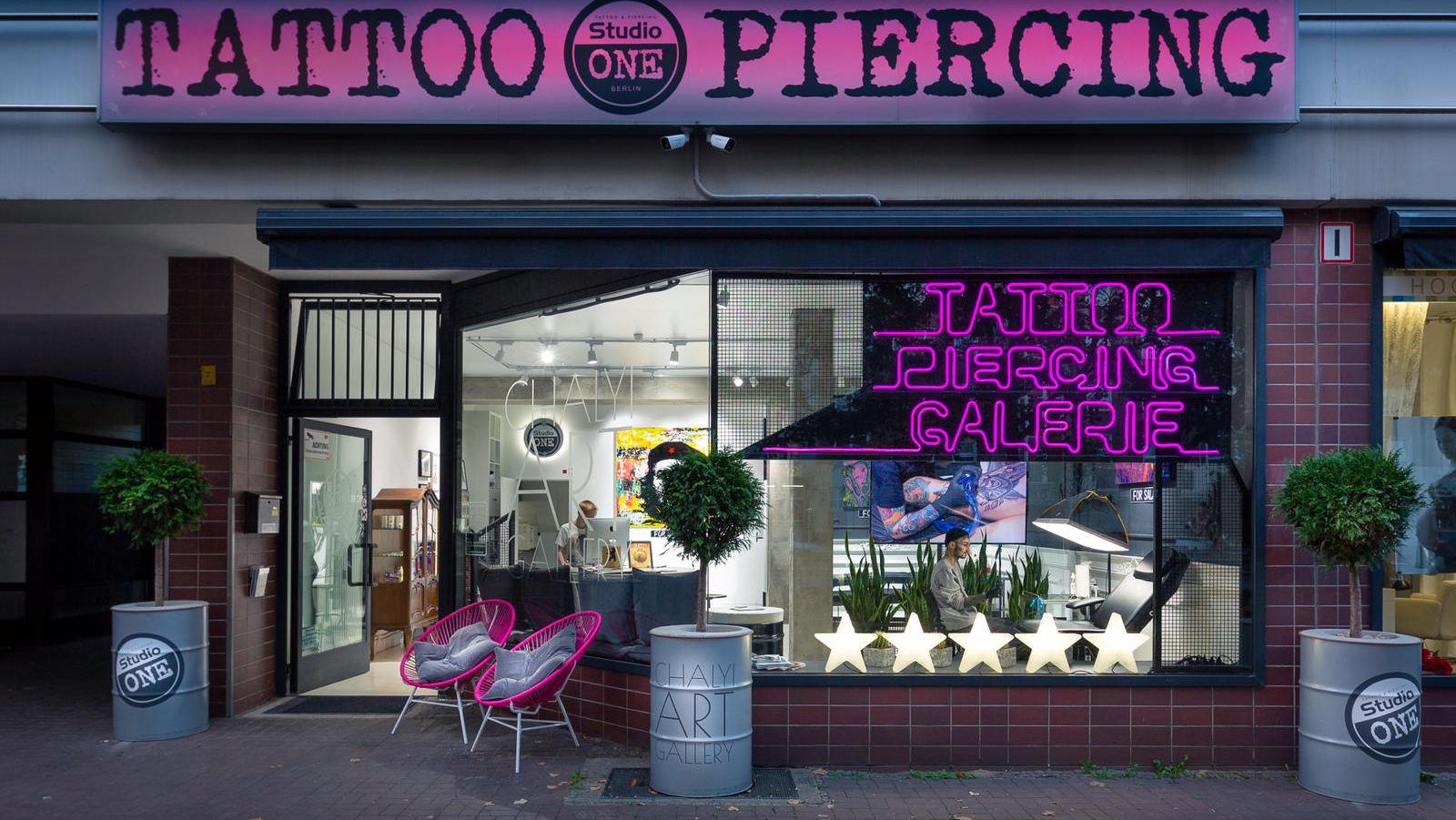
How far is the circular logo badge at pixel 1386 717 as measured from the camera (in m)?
6.24

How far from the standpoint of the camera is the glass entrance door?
9.38m

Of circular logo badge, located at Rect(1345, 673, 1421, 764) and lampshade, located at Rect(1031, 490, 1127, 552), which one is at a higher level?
lampshade, located at Rect(1031, 490, 1127, 552)

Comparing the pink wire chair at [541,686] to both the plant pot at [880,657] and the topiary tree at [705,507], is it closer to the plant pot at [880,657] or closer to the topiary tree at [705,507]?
the topiary tree at [705,507]

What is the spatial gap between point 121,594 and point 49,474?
97.1 inches

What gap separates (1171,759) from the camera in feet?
22.9

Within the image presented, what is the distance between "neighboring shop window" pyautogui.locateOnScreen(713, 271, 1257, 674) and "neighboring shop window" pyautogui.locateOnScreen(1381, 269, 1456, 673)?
100cm

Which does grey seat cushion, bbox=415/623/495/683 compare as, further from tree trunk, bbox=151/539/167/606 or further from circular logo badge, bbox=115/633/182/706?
tree trunk, bbox=151/539/167/606

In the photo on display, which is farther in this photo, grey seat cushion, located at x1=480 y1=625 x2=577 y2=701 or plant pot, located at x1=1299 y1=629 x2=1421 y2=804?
grey seat cushion, located at x1=480 y1=625 x2=577 y2=701

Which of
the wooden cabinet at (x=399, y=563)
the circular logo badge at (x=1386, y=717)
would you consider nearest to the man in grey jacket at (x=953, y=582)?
the circular logo badge at (x=1386, y=717)

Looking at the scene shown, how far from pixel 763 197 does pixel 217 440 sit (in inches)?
181

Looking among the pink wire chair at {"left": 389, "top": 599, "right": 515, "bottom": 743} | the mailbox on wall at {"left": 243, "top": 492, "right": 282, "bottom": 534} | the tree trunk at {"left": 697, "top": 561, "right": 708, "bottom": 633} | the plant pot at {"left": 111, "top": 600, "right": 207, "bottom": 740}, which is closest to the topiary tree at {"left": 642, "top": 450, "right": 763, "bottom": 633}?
the tree trunk at {"left": 697, "top": 561, "right": 708, "bottom": 633}

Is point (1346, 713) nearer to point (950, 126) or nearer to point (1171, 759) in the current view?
point (1171, 759)

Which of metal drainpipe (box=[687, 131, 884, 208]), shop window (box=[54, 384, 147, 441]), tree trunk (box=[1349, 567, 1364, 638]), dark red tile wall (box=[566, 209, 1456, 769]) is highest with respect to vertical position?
metal drainpipe (box=[687, 131, 884, 208])

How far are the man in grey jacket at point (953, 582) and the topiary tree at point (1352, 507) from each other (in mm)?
1926
